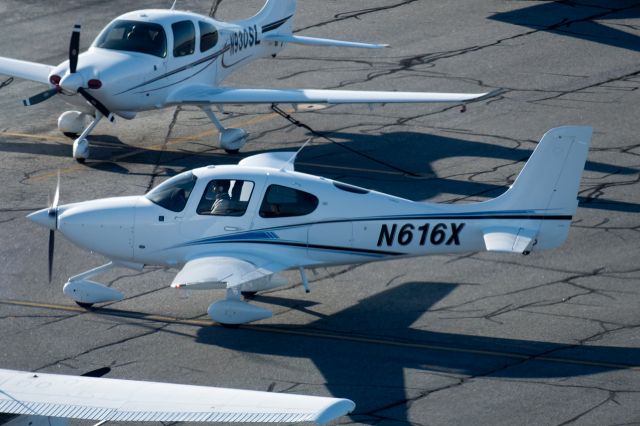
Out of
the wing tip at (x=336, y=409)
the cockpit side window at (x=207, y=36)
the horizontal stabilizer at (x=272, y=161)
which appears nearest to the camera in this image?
the wing tip at (x=336, y=409)

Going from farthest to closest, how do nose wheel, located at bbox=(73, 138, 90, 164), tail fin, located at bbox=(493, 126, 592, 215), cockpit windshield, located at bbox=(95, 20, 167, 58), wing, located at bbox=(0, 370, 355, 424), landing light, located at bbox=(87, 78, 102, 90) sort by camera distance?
cockpit windshield, located at bbox=(95, 20, 167, 58) < nose wheel, located at bbox=(73, 138, 90, 164) < landing light, located at bbox=(87, 78, 102, 90) < tail fin, located at bbox=(493, 126, 592, 215) < wing, located at bbox=(0, 370, 355, 424)

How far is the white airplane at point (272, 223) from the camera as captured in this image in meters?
17.2

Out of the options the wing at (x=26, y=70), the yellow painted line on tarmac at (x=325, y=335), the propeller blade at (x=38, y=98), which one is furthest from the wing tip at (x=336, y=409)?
the wing at (x=26, y=70)

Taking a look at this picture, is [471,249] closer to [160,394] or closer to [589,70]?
[160,394]

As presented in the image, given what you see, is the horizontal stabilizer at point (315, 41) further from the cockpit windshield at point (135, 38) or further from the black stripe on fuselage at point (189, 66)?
the cockpit windshield at point (135, 38)

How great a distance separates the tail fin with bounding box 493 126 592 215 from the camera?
17.0 metres

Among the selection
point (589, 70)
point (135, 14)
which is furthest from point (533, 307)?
point (589, 70)

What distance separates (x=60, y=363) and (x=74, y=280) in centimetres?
192

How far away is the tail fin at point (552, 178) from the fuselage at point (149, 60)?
30.6ft

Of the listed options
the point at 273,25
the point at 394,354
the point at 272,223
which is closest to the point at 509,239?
the point at 394,354

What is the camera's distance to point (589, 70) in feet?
97.1

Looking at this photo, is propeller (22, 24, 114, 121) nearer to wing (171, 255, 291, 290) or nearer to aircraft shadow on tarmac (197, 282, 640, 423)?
wing (171, 255, 291, 290)

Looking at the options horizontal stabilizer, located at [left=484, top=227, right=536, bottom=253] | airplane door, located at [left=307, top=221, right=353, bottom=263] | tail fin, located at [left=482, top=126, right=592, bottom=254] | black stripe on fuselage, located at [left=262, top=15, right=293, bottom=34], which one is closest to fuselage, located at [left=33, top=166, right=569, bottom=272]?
airplane door, located at [left=307, top=221, right=353, bottom=263]

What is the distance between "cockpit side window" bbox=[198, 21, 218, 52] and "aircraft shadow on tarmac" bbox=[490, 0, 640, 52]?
10.5 m
